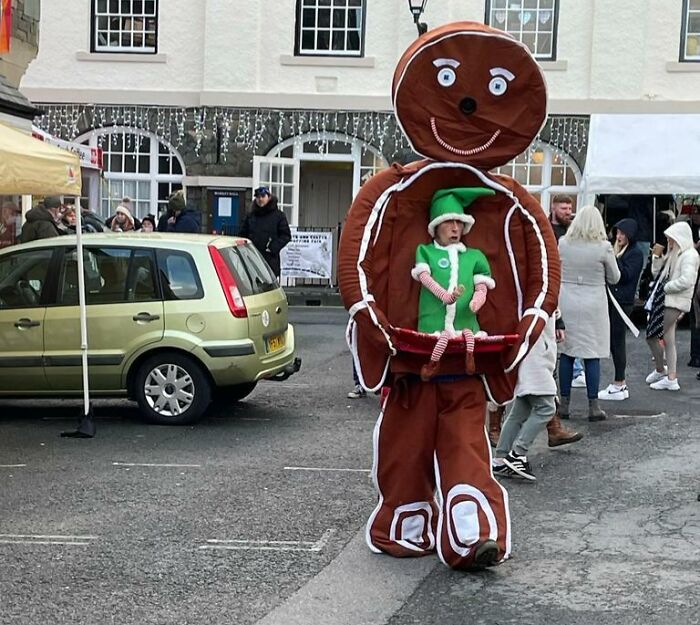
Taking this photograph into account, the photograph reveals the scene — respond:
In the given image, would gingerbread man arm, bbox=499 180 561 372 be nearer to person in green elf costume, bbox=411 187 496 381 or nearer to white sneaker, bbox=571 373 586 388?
person in green elf costume, bbox=411 187 496 381

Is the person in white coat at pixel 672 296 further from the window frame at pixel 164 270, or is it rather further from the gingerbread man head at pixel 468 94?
the gingerbread man head at pixel 468 94

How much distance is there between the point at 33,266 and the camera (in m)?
9.22

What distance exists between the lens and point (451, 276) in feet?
17.3

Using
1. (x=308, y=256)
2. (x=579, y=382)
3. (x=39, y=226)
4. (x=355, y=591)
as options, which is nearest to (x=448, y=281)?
(x=355, y=591)

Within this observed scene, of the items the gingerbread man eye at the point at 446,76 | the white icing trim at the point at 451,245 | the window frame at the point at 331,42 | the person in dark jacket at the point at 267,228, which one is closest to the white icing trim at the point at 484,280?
the white icing trim at the point at 451,245

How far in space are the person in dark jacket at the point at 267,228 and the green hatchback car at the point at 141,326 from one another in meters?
5.85

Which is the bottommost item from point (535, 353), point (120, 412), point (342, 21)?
point (120, 412)

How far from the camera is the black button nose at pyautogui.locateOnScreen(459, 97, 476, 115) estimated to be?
527cm

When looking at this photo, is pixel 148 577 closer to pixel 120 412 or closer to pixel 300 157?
pixel 120 412

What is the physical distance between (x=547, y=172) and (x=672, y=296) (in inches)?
417

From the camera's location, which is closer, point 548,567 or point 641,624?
point 641,624

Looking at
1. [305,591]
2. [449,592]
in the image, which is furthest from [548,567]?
[305,591]

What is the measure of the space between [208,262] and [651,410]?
422 cm

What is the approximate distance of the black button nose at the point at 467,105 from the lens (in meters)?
5.27
